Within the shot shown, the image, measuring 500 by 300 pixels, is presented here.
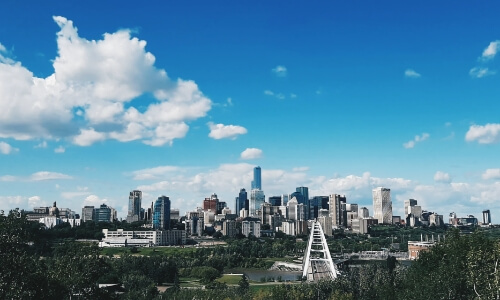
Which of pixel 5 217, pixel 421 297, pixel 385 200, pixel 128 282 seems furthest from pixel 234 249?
pixel 385 200

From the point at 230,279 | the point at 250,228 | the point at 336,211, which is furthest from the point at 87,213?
the point at 230,279

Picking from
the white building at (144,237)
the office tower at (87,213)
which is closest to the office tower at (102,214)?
the office tower at (87,213)

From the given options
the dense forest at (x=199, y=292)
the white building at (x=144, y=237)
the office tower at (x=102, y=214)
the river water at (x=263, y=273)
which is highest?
the office tower at (x=102, y=214)

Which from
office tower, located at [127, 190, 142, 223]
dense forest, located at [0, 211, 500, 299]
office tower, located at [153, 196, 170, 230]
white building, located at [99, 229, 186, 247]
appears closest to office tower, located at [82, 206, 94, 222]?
office tower, located at [127, 190, 142, 223]

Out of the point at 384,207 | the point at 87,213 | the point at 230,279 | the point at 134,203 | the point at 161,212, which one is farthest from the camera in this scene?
the point at 384,207

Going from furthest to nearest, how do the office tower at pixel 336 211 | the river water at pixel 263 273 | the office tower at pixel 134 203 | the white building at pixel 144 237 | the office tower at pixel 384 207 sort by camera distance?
1. the office tower at pixel 384 207
2. the office tower at pixel 134 203
3. the office tower at pixel 336 211
4. the white building at pixel 144 237
5. the river water at pixel 263 273

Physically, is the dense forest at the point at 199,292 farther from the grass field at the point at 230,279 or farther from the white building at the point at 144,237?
the white building at the point at 144,237

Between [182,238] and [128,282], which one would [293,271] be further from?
[182,238]

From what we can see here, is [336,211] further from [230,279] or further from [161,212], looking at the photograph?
[230,279]
